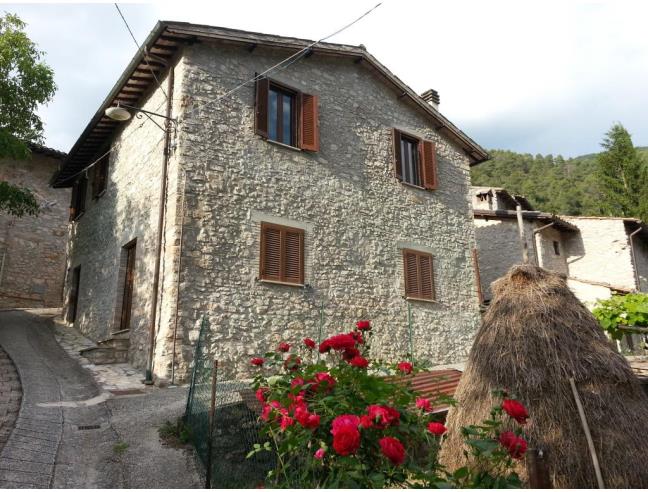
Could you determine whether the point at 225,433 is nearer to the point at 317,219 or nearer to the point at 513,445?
the point at 513,445

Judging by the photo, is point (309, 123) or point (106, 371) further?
point (309, 123)

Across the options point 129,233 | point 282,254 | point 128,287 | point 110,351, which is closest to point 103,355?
point 110,351

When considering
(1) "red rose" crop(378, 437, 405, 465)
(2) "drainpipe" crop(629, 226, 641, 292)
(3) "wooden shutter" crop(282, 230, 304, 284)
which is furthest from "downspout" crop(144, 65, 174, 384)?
(2) "drainpipe" crop(629, 226, 641, 292)

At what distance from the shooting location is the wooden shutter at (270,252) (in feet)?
26.5

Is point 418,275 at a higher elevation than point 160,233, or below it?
below

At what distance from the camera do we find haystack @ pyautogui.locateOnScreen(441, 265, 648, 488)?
3754 mm

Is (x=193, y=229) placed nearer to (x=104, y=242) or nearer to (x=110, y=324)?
(x=110, y=324)

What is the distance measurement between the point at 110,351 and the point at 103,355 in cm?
13

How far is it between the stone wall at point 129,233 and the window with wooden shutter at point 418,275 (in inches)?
200

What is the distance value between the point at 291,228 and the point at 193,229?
6.12 feet

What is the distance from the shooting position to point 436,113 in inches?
465

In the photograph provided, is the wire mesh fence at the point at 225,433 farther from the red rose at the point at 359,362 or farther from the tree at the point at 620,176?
the tree at the point at 620,176

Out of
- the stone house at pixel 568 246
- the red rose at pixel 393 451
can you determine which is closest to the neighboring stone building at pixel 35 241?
the stone house at pixel 568 246

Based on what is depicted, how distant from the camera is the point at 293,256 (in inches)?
335
